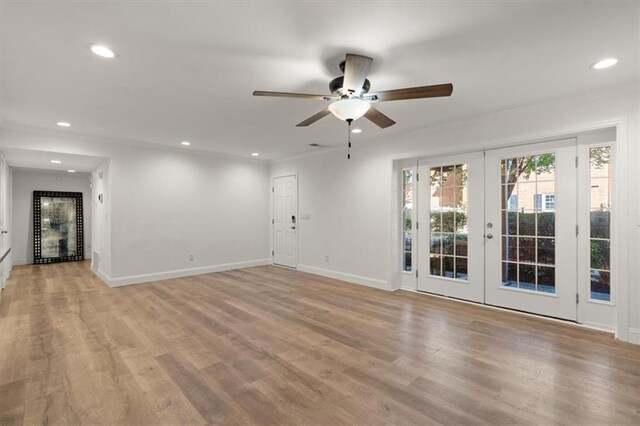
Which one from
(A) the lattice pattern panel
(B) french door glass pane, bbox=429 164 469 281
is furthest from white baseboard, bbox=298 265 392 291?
(A) the lattice pattern panel

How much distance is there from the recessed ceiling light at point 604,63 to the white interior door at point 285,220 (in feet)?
16.5

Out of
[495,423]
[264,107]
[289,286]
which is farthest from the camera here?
[289,286]

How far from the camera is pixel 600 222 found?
330 cm

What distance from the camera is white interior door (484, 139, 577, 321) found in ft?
11.4

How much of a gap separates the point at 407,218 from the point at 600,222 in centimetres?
231

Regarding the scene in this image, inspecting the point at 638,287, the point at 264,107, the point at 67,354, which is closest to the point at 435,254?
the point at 638,287

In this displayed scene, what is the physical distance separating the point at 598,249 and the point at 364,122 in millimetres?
3025

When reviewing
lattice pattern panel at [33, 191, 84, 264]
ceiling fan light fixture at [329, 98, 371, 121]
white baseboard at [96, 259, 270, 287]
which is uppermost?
ceiling fan light fixture at [329, 98, 371, 121]

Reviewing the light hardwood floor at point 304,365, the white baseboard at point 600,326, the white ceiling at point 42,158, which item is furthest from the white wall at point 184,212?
the white baseboard at point 600,326

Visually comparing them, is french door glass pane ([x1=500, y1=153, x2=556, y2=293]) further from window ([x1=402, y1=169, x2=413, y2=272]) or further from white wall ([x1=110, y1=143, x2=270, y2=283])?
white wall ([x1=110, y1=143, x2=270, y2=283])

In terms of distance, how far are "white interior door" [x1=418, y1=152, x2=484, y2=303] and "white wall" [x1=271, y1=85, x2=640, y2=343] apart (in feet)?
1.09

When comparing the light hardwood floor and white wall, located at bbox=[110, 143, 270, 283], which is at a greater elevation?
white wall, located at bbox=[110, 143, 270, 283]

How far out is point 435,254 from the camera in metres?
4.66

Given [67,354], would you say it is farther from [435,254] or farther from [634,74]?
[634,74]
